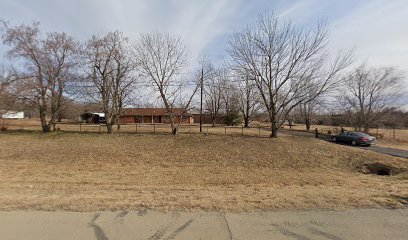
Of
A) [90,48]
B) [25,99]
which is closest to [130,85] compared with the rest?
[90,48]

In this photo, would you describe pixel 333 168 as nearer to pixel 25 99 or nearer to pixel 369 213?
pixel 369 213

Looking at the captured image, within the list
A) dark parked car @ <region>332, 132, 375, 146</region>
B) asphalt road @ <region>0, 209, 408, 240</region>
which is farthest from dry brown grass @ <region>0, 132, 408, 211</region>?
dark parked car @ <region>332, 132, 375, 146</region>

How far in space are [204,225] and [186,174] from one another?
9.18 metres

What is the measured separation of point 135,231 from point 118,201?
171 centimetres

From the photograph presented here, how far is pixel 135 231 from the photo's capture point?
4.35 metres

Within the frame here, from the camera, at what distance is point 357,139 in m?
29.7

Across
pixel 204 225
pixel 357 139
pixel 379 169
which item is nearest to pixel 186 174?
pixel 204 225

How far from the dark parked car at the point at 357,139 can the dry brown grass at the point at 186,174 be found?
9598 mm

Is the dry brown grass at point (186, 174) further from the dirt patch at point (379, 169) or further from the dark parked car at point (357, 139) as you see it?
the dark parked car at point (357, 139)

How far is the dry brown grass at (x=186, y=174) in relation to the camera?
5867 mm

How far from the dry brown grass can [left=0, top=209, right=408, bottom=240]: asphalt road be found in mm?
391

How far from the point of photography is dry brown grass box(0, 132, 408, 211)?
5.87 meters

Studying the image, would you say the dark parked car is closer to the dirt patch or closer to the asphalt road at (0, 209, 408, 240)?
the dirt patch

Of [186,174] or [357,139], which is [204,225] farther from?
[357,139]
